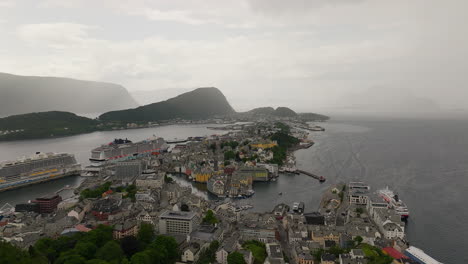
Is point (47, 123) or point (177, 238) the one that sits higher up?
point (47, 123)

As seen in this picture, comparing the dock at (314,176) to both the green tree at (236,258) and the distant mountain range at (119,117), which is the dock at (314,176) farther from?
the distant mountain range at (119,117)

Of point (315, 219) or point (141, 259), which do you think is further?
point (315, 219)

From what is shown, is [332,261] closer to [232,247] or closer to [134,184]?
[232,247]

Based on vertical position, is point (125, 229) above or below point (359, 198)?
above

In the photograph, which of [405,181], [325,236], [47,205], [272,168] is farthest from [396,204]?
[47,205]

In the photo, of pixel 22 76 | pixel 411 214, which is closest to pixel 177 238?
pixel 411 214

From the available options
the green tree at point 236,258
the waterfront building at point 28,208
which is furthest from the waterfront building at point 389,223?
the waterfront building at point 28,208

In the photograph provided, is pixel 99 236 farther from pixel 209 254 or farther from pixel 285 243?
pixel 285 243
